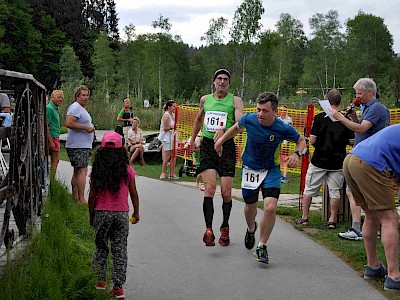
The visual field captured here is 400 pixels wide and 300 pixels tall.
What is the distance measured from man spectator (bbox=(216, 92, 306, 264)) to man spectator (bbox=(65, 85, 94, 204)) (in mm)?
3460

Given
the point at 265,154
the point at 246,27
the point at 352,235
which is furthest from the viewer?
the point at 246,27

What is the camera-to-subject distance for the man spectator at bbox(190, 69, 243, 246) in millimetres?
8414

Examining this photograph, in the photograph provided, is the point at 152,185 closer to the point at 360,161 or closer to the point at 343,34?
the point at 360,161

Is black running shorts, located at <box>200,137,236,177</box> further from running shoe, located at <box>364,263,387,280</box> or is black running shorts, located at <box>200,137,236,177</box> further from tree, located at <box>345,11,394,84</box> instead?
tree, located at <box>345,11,394,84</box>

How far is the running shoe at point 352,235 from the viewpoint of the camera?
8.73m

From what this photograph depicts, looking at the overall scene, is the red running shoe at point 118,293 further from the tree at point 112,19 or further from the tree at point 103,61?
the tree at point 112,19

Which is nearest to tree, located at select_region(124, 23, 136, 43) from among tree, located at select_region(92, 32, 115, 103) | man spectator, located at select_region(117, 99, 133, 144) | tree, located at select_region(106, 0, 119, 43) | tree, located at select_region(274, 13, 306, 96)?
tree, located at select_region(92, 32, 115, 103)

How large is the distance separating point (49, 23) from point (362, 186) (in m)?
91.2

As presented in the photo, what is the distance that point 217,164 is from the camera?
8.49m

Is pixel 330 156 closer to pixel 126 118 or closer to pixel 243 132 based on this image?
pixel 243 132

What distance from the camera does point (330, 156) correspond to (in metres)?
9.60

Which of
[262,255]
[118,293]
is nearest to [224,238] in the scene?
[262,255]

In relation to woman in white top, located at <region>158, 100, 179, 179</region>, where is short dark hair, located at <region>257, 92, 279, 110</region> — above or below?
above

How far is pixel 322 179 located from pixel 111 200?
450cm
